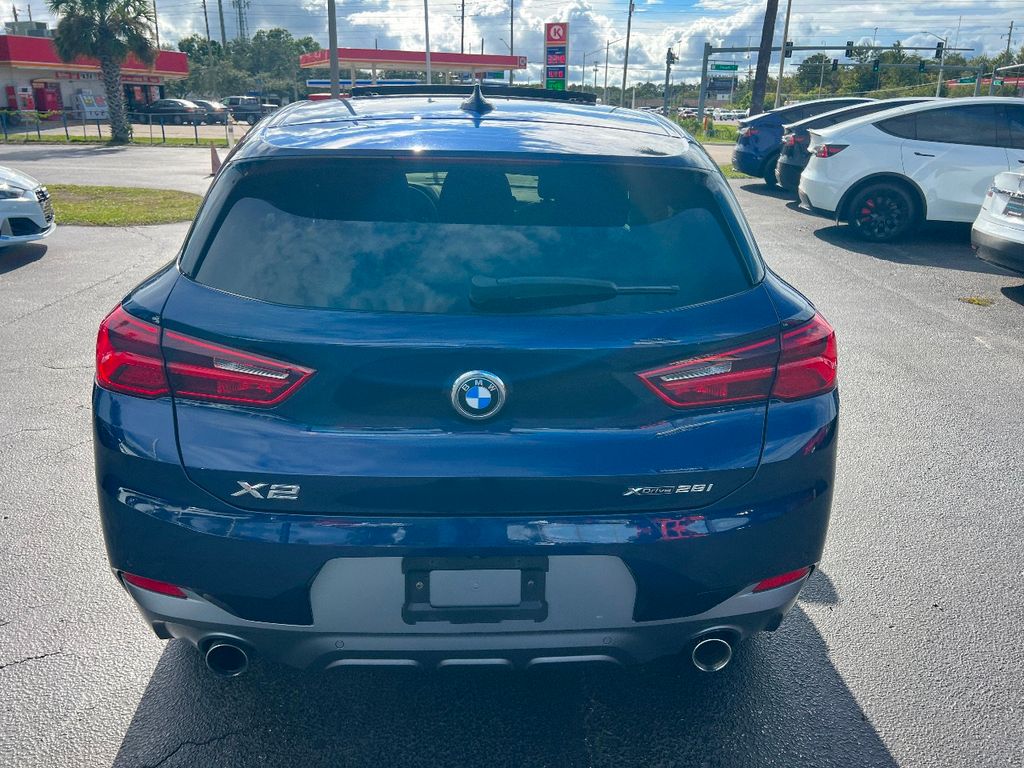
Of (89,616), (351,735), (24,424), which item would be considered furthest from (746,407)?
(24,424)

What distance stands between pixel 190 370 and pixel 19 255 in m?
9.29

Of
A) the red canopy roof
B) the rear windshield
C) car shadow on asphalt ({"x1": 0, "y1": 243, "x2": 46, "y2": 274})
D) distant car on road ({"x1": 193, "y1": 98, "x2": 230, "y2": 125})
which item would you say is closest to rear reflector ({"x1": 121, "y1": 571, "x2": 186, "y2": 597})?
the rear windshield

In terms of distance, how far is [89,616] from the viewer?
312cm

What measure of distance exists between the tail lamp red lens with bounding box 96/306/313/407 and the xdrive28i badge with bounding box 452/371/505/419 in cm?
35

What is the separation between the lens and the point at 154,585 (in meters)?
2.18

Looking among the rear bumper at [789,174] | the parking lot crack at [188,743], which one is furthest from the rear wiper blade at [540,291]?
the rear bumper at [789,174]

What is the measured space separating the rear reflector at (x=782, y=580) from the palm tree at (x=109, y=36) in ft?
113

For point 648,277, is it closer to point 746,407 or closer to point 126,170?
point 746,407

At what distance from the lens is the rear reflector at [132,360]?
210 centimetres

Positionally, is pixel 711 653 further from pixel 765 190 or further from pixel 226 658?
pixel 765 190

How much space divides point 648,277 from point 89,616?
238 cm

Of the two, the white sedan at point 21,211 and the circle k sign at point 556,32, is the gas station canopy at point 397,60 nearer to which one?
the circle k sign at point 556,32

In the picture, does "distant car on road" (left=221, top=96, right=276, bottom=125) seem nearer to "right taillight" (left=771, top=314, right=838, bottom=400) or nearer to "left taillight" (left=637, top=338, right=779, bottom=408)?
"right taillight" (left=771, top=314, right=838, bottom=400)

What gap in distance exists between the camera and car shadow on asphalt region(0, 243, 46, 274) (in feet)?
30.4
